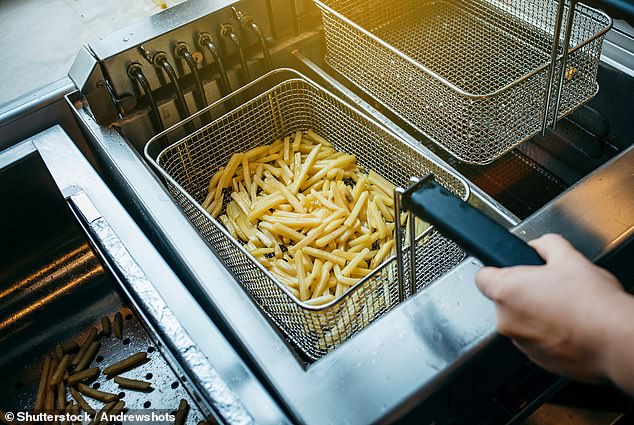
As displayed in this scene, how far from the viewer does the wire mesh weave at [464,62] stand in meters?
1.33

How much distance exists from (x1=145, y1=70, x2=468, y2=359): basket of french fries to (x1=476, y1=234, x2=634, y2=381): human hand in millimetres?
315

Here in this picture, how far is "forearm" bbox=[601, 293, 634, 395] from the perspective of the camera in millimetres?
687

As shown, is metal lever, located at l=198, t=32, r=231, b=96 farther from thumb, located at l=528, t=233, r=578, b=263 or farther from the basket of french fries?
thumb, located at l=528, t=233, r=578, b=263

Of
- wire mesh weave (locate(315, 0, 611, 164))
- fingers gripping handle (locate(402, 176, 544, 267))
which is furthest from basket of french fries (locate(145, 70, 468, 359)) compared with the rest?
fingers gripping handle (locate(402, 176, 544, 267))

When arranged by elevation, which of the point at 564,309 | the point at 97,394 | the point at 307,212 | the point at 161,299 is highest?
the point at 564,309

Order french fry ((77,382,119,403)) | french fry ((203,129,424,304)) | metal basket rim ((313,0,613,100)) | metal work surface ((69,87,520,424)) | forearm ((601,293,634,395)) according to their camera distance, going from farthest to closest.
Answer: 1. french fry ((77,382,119,403))
2. french fry ((203,129,424,304))
3. metal basket rim ((313,0,613,100))
4. metal work surface ((69,87,520,424))
5. forearm ((601,293,634,395))

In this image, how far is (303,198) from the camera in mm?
1500

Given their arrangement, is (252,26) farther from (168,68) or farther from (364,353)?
(364,353)

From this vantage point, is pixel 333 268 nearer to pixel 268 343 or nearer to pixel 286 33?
pixel 268 343

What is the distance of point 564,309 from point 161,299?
75cm

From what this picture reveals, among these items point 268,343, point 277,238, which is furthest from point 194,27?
point 268,343

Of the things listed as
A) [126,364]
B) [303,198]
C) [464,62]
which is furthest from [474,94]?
[126,364]

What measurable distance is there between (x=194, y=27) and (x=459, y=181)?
0.79 metres

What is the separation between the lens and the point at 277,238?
1.44m
